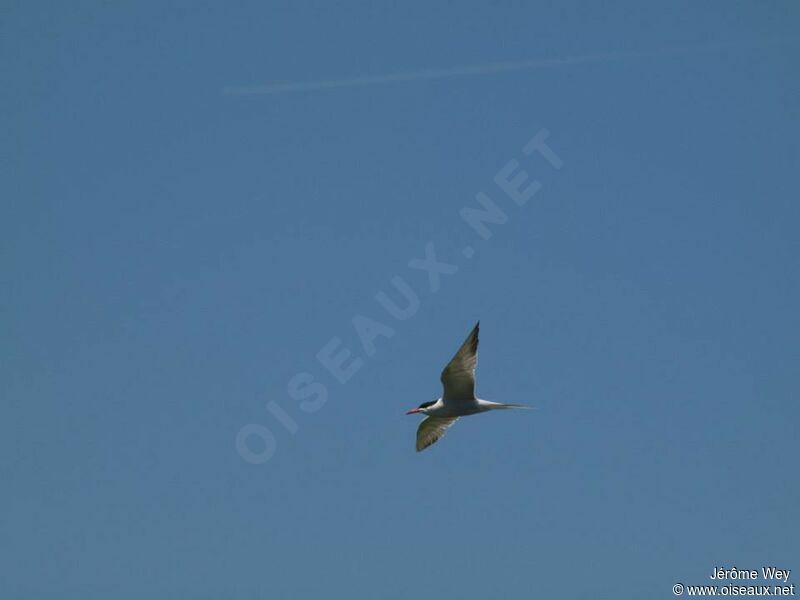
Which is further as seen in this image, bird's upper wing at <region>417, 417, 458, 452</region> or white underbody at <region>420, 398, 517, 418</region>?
bird's upper wing at <region>417, 417, 458, 452</region>

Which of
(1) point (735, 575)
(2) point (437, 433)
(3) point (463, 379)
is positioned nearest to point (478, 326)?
(3) point (463, 379)

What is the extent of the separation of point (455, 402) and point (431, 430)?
2199 mm

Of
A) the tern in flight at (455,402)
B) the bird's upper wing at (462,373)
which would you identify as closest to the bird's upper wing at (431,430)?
the tern in flight at (455,402)

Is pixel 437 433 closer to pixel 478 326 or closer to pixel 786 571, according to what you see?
pixel 478 326

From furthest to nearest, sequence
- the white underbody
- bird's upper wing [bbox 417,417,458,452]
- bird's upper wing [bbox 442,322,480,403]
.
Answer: bird's upper wing [bbox 417,417,458,452] → the white underbody → bird's upper wing [bbox 442,322,480,403]

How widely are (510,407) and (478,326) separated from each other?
2423 mm

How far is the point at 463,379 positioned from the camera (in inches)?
1480

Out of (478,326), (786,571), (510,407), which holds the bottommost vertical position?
(786,571)

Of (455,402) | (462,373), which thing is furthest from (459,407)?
(462,373)

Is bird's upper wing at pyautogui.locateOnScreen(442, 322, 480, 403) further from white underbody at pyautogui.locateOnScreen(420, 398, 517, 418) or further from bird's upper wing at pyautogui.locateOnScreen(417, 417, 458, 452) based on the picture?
bird's upper wing at pyautogui.locateOnScreen(417, 417, 458, 452)

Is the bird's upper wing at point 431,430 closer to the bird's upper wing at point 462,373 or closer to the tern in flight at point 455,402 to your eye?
the tern in flight at point 455,402

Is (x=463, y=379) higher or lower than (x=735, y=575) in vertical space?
higher

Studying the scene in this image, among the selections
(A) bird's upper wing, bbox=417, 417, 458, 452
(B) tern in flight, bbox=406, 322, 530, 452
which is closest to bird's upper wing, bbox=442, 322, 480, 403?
(B) tern in flight, bbox=406, 322, 530, 452

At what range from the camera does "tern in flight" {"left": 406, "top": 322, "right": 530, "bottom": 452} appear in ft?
121
